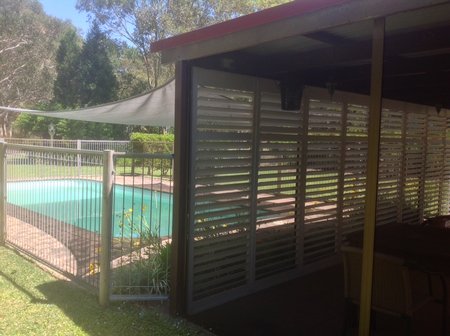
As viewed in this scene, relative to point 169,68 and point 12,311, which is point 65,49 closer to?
point 169,68

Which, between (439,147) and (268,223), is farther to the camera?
(439,147)

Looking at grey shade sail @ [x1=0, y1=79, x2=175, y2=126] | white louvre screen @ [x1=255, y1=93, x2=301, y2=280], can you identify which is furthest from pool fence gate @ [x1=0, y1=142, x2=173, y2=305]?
white louvre screen @ [x1=255, y1=93, x2=301, y2=280]

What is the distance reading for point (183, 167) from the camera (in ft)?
14.2

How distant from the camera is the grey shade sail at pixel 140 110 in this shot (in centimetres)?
587

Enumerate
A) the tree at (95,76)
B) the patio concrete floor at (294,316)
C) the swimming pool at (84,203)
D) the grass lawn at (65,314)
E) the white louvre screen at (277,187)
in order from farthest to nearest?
1. the tree at (95,76)
2. the white louvre screen at (277,187)
3. the swimming pool at (84,203)
4. the patio concrete floor at (294,316)
5. the grass lawn at (65,314)

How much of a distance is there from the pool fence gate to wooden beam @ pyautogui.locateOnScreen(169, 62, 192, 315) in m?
0.37

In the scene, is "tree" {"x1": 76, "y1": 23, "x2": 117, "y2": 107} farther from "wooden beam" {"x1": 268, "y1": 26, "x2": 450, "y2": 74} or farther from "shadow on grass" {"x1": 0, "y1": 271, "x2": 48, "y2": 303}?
"wooden beam" {"x1": 268, "y1": 26, "x2": 450, "y2": 74}

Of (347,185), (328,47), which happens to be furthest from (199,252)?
(347,185)

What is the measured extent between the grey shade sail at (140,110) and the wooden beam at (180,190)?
1071 millimetres

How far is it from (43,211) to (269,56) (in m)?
3.70

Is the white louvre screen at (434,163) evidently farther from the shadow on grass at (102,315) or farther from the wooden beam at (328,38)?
the shadow on grass at (102,315)

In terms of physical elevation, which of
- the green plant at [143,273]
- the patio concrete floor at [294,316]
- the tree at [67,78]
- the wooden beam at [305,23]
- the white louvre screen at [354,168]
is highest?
the tree at [67,78]

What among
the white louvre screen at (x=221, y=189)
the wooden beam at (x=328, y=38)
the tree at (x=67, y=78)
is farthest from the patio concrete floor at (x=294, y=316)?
the tree at (x=67, y=78)

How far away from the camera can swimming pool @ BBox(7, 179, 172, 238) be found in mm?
4988
